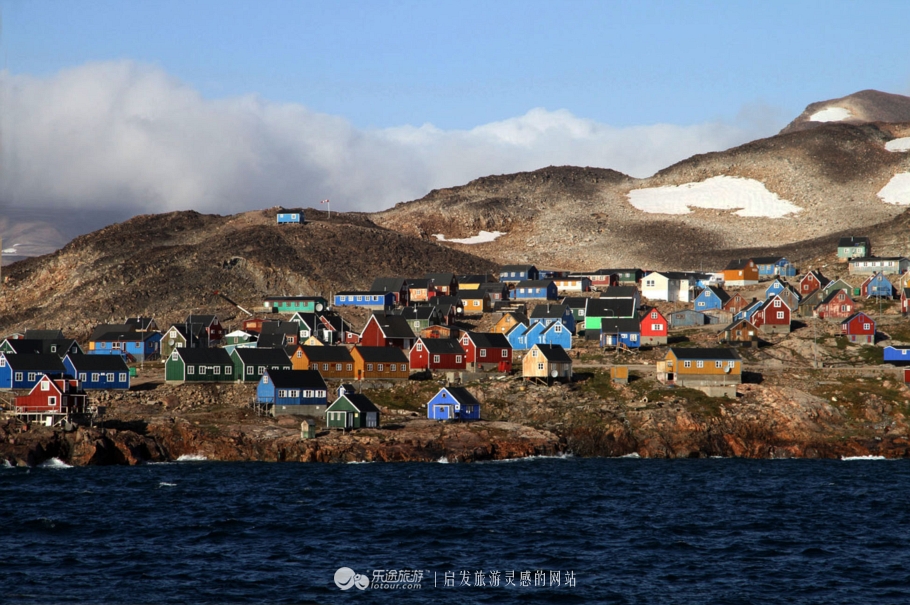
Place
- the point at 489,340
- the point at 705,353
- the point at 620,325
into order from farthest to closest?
the point at 620,325 < the point at 489,340 < the point at 705,353

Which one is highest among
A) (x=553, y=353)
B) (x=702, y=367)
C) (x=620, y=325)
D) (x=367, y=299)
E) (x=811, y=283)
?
(x=811, y=283)

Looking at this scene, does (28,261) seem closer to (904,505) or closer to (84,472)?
(84,472)

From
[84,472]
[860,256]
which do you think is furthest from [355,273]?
[84,472]

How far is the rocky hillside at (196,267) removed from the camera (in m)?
146

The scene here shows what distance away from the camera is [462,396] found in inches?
3642

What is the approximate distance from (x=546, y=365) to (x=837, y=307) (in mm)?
40368

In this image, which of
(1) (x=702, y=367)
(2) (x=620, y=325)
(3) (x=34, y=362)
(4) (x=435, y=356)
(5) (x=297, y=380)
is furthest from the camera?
(2) (x=620, y=325)

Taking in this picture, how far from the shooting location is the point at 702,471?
83188mm

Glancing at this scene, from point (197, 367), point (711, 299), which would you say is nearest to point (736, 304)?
point (711, 299)

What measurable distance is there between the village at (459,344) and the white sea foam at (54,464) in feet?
9.70

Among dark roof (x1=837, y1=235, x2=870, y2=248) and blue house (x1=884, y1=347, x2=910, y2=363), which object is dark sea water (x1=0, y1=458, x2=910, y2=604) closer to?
blue house (x1=884, y1=347, x2=910, y2=363)

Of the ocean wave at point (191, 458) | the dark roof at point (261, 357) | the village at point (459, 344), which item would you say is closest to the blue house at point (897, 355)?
the village at point (459, 344)

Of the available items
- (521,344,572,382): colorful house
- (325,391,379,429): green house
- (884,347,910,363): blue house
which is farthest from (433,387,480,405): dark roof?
(884,347,910,363): blue house

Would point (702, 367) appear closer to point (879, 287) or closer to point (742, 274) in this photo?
point (879, 287)
